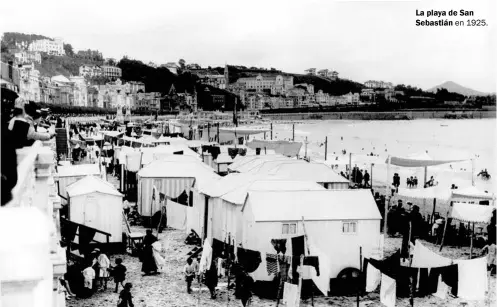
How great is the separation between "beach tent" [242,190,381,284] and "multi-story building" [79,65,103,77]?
516 ft

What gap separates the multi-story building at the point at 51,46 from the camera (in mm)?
150250

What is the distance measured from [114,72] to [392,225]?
169643mm

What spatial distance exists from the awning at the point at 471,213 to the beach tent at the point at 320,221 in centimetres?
356

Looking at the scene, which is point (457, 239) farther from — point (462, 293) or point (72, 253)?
point (72, 253)

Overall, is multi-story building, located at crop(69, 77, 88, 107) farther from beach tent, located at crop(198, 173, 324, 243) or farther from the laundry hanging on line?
the laundry hanging on line

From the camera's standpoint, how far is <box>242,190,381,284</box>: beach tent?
9.98 metres

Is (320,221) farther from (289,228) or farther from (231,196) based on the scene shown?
(231,196)

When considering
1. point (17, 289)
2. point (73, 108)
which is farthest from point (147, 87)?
point (17, 289)

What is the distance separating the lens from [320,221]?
33.2 feet

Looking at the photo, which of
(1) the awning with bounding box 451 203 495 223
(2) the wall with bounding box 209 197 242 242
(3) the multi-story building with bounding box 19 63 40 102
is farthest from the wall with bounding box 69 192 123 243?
(1) the awning with bounding box 451 203 495 223

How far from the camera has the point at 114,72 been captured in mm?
175500

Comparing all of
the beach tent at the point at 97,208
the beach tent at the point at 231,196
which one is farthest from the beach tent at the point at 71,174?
the beach tent at the point at 231,196

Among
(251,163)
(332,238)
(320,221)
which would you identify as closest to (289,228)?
(320,221)

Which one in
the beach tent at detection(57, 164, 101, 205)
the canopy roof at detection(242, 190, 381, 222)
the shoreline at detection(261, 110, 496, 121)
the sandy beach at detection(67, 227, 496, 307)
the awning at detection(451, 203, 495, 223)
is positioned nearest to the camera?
the sandy beach at detection(67, 227, 496, 307)
